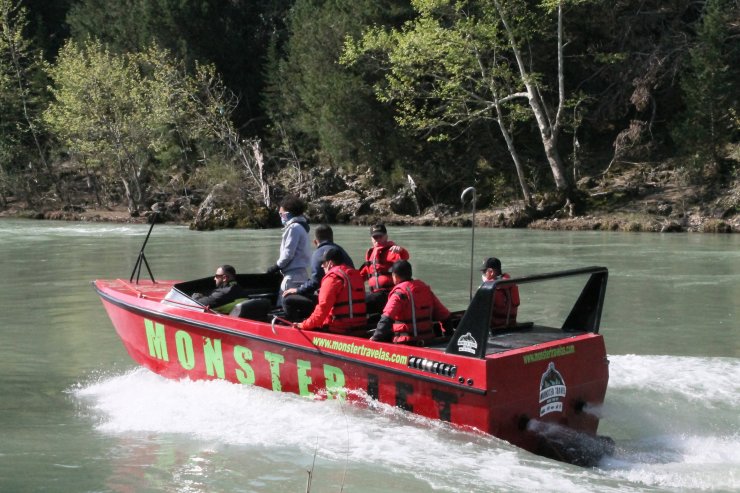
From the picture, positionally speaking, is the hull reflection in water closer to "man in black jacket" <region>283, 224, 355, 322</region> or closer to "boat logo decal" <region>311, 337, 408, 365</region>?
"boat logo decal" <region>311, 337, 408, 365</region>

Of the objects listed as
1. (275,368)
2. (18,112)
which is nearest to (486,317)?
(275,368)

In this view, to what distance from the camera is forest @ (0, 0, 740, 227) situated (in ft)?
93.0

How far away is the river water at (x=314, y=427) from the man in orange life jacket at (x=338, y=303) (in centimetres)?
60

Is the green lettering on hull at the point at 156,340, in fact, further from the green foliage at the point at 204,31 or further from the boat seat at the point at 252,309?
the green foliage at the point at 204,31

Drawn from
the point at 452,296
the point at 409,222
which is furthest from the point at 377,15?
the point at 452,296

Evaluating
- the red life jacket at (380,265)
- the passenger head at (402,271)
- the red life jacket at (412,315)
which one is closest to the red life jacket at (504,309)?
the red life jacket at (412,315)

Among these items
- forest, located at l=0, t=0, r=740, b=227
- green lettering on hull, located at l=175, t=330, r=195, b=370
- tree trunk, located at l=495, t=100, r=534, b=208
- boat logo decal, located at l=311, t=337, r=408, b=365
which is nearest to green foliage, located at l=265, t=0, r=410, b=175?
forest, located at l=0, t=0, r=740, b=227

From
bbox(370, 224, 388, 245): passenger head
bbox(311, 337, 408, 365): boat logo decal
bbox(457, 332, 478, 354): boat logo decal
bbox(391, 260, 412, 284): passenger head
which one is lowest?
bbox(311, 337, 408, 365): boat logo decal

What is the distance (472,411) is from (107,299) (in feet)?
15.0

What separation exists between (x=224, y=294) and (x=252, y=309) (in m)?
0.48

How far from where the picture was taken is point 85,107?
39062 millimetres

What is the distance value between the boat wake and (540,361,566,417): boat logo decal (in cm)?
35

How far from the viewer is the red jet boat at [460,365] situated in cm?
598

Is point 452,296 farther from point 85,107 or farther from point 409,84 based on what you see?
point 85,107
